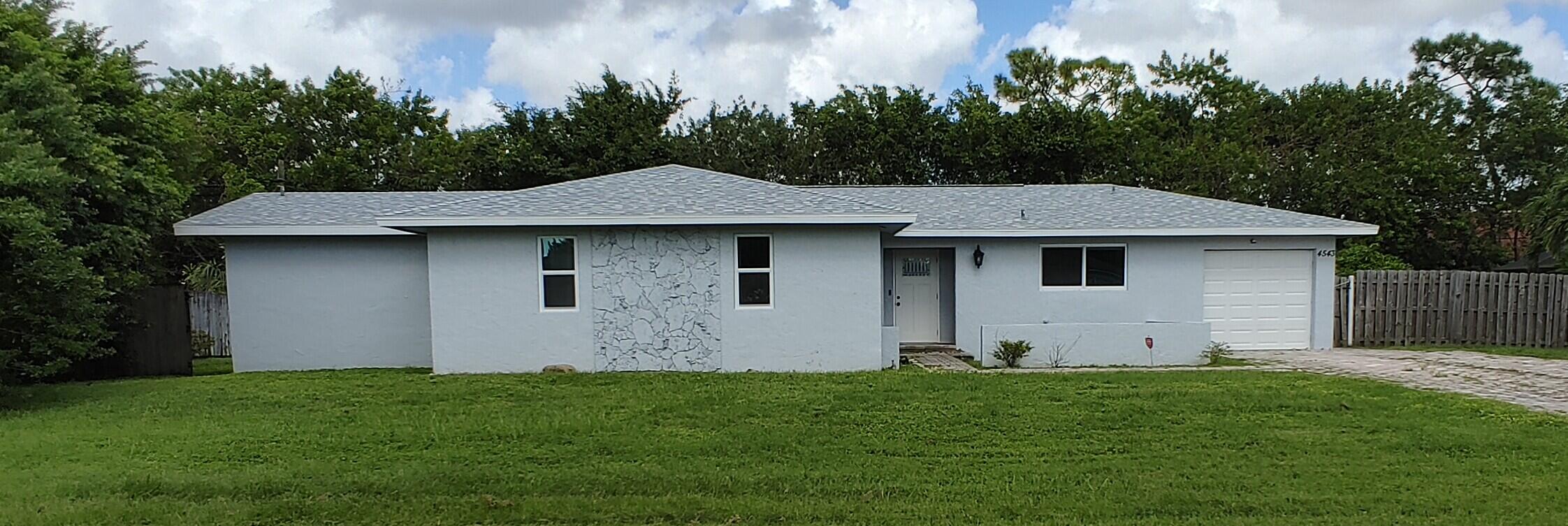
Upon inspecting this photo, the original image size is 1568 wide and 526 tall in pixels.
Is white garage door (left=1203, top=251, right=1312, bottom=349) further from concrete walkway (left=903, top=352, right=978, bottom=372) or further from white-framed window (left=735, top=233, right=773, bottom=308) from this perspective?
white-framed window (left=735, top=233, right=773, bottom=308)

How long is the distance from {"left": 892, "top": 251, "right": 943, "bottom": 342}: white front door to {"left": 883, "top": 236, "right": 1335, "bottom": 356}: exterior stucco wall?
62 cm

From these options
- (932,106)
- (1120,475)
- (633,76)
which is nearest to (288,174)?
(633,76)

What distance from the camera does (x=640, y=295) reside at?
10945 millimetres

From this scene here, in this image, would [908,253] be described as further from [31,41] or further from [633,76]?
[633,76]

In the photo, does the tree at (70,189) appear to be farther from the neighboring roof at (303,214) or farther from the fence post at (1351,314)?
the fence post at (1351,314)

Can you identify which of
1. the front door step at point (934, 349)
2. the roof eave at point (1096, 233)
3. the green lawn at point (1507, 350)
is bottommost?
the green lawn at point (1507, 350)

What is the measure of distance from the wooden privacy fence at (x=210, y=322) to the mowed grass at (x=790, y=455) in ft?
19.9

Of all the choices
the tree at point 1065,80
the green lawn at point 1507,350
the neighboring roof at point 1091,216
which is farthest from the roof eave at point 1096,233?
the tree at point 1065,80

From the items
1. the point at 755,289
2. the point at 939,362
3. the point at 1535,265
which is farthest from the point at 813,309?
the point at 1535,265

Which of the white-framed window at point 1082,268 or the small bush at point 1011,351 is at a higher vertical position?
the white-framed window at point 1082,268

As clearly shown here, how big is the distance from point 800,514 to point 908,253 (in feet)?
29.3

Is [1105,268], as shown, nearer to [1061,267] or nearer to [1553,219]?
[1061,267]

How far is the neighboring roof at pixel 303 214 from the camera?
11898 millimetres

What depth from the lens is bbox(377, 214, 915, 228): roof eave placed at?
1050 centimetres
